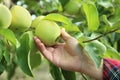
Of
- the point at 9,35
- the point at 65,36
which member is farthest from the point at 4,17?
the point at 65,36

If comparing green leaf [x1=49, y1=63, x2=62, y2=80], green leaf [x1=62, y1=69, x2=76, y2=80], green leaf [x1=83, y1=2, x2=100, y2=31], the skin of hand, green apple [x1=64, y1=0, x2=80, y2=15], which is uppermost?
green leaf [x1=83, y1=2, x2=100, y2=31]

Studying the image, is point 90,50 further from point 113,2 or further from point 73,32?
point 113,2

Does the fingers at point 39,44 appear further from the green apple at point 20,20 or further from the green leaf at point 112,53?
the green leaf at point 112,53

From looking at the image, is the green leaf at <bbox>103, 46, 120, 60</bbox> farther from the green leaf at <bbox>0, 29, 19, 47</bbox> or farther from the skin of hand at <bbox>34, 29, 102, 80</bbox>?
the green leaf at <bbox>0, 29, 19, 47</bbox>

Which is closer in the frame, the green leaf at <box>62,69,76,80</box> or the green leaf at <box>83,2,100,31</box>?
the green leaf at <box>83,2,100,31</box>

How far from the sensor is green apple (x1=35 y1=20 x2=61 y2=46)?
1.02 meters

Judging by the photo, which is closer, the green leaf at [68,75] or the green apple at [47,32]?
the green apple at [47,32]

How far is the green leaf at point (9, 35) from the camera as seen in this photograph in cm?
94

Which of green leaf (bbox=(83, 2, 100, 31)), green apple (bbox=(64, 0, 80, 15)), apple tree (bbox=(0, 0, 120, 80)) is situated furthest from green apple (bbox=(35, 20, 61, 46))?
green apple (bbox=(64, 0, 80, 15))

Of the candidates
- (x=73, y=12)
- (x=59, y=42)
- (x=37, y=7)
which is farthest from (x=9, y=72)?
(x=59, y=42)

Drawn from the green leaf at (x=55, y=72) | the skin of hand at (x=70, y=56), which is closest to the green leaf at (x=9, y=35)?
the skin of hand at (x=70, y=56)

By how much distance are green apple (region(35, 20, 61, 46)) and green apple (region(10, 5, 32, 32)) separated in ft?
0.13

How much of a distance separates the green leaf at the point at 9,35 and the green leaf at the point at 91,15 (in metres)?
0.25

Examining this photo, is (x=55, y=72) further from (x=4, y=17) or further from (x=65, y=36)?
(x=4, y=17)
